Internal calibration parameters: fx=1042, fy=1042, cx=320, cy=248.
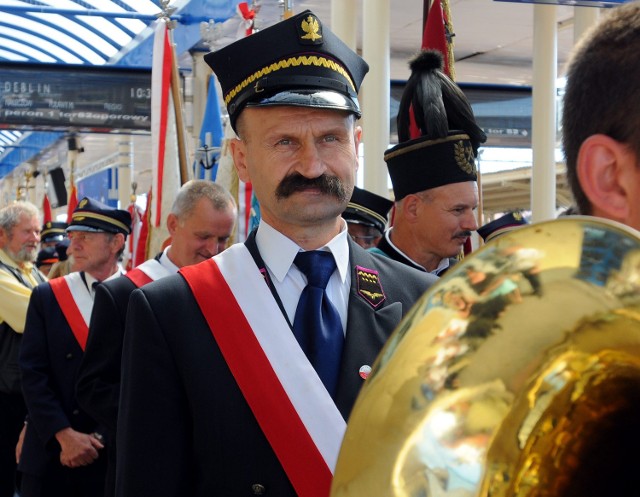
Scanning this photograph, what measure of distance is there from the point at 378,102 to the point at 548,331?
852 cm

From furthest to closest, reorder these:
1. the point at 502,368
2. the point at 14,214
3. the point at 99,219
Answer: the point at 14,214
the point at 99,219
the point at 502,368

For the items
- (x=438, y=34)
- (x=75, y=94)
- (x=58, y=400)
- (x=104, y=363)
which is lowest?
(x=58, y=400)

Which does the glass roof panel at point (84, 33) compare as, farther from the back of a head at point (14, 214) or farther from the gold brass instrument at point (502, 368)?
the gold brass instrument at point (502, 368)

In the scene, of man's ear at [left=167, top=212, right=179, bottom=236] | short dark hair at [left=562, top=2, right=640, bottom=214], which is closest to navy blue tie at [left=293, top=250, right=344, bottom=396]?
short dark hair at [left=562, top=2, right=640, bottom=214]

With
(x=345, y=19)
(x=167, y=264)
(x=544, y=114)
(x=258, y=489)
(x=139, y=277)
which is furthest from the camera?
(x=544, y=114)

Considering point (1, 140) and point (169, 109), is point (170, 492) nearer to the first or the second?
point (169, 109)

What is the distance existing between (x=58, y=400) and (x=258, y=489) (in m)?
3.21

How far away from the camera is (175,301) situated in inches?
79.4

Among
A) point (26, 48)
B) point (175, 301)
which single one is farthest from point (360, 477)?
point (26, 48)

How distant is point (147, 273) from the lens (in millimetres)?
4176

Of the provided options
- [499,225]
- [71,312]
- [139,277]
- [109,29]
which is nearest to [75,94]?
[109,29]

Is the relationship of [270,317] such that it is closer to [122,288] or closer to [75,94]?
[122,288]

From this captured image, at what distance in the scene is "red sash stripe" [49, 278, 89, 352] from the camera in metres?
4.93

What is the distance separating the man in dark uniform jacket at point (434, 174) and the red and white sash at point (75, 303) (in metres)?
1.80
